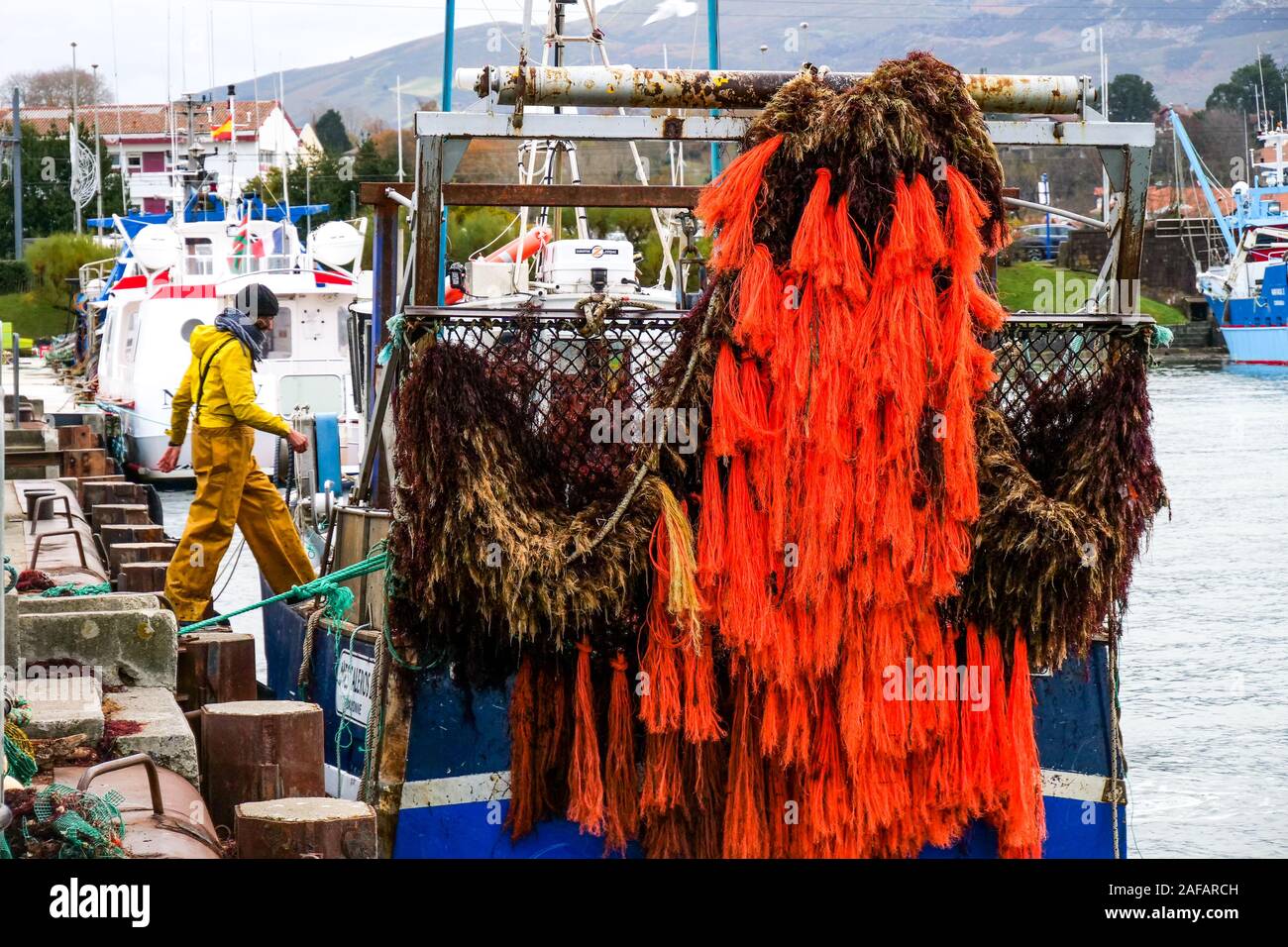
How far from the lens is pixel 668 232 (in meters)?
10.0

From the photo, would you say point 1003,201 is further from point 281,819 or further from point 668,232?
point 668,232

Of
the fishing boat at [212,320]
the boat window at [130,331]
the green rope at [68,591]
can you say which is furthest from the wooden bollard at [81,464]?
the green rope at [68,591]

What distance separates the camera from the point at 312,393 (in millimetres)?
23625

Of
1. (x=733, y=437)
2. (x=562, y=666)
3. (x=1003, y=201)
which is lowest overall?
(x=562, y=666)

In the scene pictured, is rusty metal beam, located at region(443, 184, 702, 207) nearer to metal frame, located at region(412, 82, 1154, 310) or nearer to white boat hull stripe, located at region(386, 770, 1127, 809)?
metal frame, located at region(412, 82, 1154, 310)

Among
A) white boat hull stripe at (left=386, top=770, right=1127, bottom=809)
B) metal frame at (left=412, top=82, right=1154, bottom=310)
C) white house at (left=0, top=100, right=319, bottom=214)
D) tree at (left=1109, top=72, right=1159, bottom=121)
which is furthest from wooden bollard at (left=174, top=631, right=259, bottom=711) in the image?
tree at (left=1109, top=72, right=1159, bottom=121)

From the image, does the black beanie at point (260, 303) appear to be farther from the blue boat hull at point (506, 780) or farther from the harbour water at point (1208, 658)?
the blue boat hull at point (506, 780)

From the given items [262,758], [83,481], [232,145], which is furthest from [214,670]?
[232,145]

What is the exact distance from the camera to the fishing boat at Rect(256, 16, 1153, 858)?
17.9 feet

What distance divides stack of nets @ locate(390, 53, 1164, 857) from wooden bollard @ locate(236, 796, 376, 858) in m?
0.72
